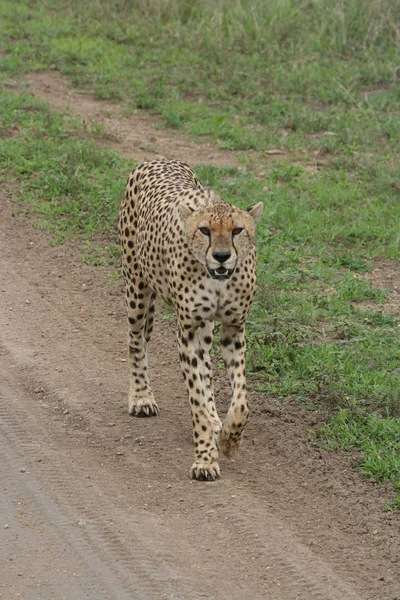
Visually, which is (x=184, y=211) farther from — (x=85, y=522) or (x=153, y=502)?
(x=85, y=522)

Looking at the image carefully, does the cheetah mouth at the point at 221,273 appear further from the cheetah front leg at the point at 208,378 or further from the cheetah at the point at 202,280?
the cheetah front leg at the point at 208,378

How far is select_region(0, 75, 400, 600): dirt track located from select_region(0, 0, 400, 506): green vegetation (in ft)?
1.25

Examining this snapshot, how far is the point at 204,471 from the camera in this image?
5488mm

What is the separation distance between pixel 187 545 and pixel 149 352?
2559 millimetres

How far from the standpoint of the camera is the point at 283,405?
6363mm

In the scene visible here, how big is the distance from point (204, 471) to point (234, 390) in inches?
16.8

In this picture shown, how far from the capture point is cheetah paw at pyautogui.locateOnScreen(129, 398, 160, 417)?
6.33m

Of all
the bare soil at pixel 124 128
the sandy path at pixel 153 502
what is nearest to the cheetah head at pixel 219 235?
the sandy path at pixel 153 502

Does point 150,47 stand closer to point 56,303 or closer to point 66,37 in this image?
point 66,37

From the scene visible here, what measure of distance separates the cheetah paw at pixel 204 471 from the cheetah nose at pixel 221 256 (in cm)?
101

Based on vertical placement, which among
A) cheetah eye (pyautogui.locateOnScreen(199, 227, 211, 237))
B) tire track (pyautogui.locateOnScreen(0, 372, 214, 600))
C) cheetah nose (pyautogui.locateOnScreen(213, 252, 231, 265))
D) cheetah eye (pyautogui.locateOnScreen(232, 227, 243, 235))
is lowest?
tire track (pyautogui.locateOnScreen(0, 372, 214, 600))

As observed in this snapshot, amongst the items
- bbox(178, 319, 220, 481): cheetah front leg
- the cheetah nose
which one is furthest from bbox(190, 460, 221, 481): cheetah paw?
the cheetah nose

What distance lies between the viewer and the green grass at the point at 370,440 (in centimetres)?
555

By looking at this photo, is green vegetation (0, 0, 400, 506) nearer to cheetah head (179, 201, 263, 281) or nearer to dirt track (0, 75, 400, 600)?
dirt track (0, 75, 400, 600)
